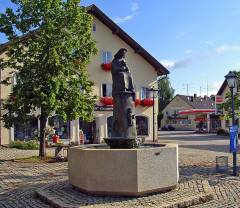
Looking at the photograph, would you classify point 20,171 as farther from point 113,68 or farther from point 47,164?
point 113,68

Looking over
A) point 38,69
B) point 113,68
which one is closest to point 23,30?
point 38,69

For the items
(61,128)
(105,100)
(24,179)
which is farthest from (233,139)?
(61,128)

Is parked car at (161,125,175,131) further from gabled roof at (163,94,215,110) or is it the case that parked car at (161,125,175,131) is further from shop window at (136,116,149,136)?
shop window at (136,116,149,136)

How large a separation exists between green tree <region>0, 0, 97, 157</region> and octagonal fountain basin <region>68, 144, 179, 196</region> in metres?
9.22

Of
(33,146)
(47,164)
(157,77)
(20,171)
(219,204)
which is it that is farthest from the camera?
(157,77)

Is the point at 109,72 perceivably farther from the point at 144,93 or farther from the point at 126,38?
the point at 144,93

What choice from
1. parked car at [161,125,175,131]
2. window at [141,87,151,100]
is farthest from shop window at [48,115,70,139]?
parked car at [161,125,175,131]

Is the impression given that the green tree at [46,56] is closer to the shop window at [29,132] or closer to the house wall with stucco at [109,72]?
the shop window at [29,132]

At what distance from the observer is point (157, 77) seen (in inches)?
1457

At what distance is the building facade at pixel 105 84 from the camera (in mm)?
31023

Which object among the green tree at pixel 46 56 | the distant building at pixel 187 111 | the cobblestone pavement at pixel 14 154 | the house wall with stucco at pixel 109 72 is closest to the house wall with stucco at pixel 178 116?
the distant building at pixel 187 111

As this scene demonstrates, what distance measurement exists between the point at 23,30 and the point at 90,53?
3.46 meters

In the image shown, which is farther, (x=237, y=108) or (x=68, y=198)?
(x=237, y=108)

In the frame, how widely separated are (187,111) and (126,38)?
47.0m
